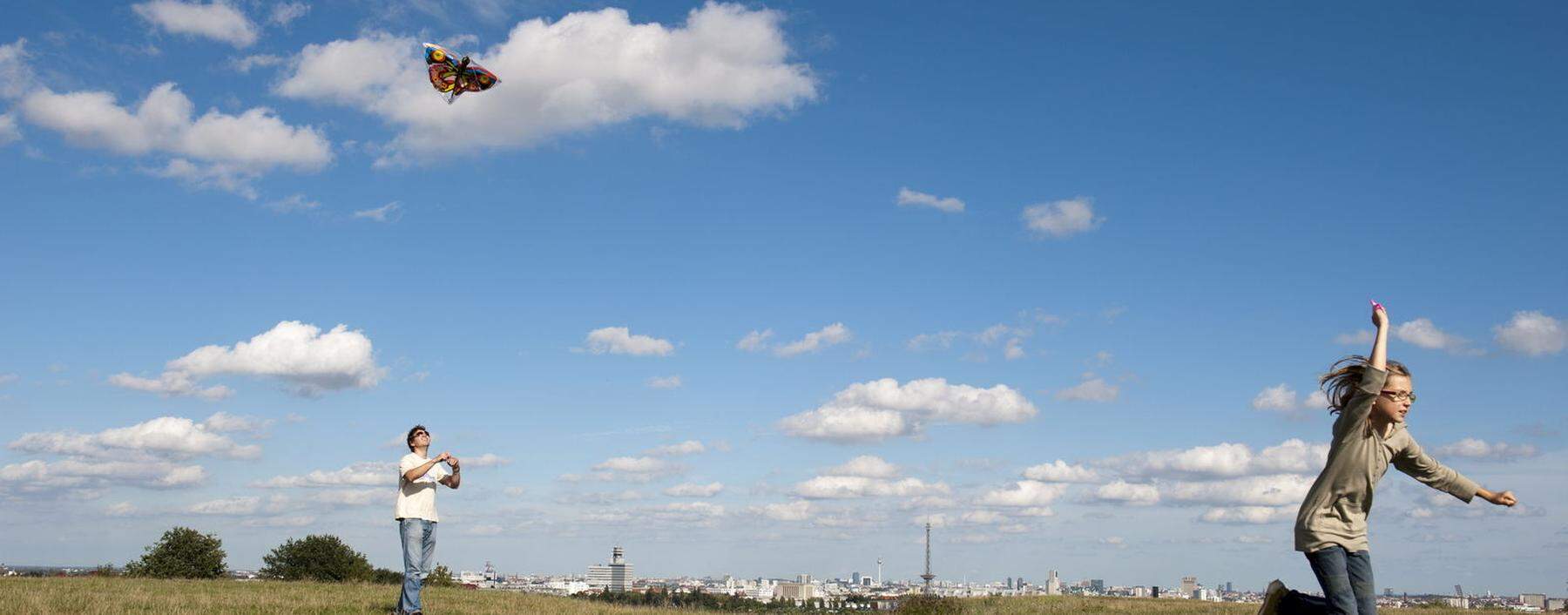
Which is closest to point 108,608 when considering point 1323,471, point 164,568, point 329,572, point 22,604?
point 22,604

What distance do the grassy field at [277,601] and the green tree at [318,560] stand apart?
1964cm

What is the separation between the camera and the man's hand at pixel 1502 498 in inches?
348

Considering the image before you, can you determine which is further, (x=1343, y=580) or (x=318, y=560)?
(x=318, y=560)

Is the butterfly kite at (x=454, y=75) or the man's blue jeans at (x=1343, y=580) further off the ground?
the butterfly kite at (x=454, y=75)

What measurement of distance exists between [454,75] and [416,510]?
54.8ft

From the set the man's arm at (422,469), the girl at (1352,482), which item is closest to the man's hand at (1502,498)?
the girl at (1352,482)

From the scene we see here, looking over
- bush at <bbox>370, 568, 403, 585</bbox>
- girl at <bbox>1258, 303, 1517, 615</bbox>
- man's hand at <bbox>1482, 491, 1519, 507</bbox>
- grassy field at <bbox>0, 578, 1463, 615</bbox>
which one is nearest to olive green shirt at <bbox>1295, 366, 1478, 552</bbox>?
girl at <bbox>1258, 303, 1517, 615</bbox>

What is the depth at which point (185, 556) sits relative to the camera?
126 ft

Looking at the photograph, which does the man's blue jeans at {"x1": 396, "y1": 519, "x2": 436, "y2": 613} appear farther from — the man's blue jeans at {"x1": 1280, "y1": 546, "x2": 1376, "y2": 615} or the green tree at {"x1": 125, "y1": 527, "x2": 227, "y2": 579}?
the green tree at {"x1": 125, "y1": 527, "x2": 227, "y2": 579}

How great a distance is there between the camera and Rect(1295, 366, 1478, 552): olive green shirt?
Result: 8.37 meters

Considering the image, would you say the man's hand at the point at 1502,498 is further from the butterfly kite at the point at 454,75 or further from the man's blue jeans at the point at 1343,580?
the butterfly kite at the point at 454,75

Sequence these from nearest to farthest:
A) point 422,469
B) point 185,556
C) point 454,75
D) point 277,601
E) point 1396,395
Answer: point 1396,395 < point 422,469 < point 277,601 < point 454,75 < point 185,556

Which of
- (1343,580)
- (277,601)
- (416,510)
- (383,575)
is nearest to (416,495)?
(416,510)

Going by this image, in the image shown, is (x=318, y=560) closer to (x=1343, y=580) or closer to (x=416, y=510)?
(x=416, y=510)
